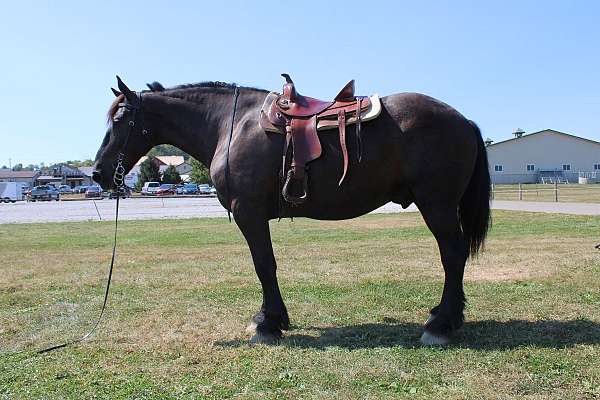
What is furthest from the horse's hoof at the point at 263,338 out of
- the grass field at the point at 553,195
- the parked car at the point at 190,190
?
the parked car at the point at 190,190

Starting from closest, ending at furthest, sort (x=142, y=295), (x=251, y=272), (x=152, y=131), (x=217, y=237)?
(x=152, y=131) < (x=142, y=295) < (x=251, y=272) < (x=217, y=237)

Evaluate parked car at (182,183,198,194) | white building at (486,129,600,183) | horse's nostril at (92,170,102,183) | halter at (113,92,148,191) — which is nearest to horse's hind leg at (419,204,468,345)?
halter at (113,92,148,191)

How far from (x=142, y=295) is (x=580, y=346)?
5354mm

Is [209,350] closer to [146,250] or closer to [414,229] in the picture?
[146,250]

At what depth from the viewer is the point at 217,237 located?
1551 cm

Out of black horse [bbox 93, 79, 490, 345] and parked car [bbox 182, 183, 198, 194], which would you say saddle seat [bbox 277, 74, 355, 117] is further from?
parked car [bbox 182, 183, 198, 194]

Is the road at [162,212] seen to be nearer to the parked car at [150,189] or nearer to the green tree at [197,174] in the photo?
the parked car at [150,189]

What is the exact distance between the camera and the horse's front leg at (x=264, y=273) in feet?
16.7

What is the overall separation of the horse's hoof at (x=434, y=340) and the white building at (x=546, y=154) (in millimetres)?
73020

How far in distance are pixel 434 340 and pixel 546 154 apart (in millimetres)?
76910

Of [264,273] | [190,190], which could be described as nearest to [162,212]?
[264,273]

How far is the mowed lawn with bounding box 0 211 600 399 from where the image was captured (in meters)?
3.87

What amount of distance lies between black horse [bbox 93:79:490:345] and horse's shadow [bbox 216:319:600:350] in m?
0.20

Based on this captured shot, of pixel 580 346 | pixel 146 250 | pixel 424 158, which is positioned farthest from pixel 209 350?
pixel 146 250
